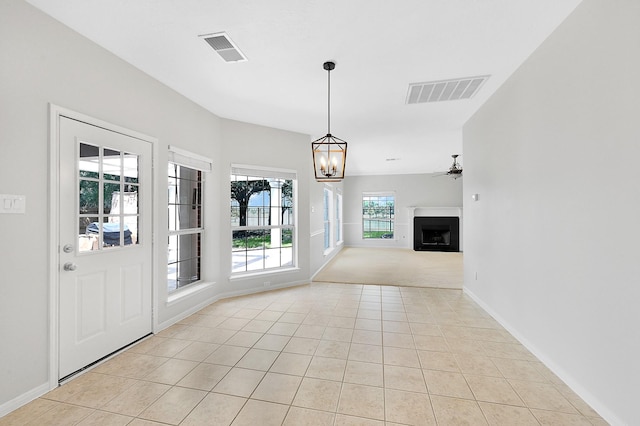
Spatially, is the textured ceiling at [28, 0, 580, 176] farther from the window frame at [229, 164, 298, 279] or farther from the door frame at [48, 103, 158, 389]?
the window frame at [229, 164, 298, 279]

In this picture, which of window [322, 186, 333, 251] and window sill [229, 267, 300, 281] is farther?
window [322, 186, 333, 251]

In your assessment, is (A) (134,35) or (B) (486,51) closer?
(A) (134,35)

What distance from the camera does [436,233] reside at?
32.2 feet

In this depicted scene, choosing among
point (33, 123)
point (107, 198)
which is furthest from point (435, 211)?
point (33, 123)

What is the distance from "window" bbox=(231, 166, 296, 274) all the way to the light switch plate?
2585mm

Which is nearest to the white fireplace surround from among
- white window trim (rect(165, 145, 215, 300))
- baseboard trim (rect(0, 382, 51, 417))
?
white window trim (rect(165, 145, 215, 300))

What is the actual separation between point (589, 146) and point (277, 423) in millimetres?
2737

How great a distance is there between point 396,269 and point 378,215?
4.09 meters

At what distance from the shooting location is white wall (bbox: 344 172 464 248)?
32.6 feet

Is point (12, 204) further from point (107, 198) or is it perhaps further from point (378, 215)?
point (378, 215)

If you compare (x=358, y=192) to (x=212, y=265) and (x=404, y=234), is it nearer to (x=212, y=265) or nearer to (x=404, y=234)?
(x=404, y=234)

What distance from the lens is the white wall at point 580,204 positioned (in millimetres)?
1644

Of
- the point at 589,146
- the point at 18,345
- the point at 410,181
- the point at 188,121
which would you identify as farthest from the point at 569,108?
the point at 410,181

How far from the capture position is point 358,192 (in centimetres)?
1049
